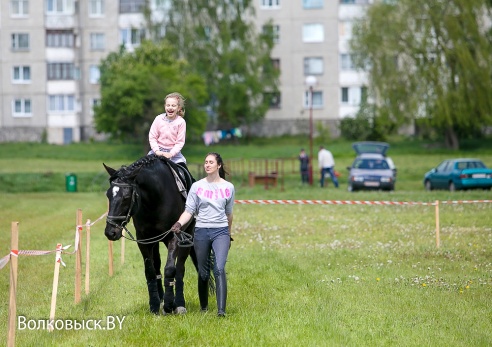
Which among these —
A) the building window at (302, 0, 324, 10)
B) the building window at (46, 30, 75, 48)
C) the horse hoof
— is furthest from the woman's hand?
the building window at (302, 0, 324, 10)

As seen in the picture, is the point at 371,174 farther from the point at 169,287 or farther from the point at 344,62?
the point at 344,62

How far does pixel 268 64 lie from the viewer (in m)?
85.4

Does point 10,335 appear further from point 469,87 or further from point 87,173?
point 469,87

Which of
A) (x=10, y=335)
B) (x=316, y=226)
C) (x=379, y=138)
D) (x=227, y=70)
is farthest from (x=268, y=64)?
(x=10, y=335)

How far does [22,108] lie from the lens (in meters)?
91.4

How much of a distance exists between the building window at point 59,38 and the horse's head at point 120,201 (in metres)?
79.4

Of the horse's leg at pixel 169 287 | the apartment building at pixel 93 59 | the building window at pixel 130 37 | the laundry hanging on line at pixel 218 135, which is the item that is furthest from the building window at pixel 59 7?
the horse's leg at pixel 169 287

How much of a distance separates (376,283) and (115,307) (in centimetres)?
431

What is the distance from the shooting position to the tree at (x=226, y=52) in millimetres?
82812

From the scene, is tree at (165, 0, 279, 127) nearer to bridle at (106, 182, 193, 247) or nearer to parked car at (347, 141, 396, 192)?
parked car at (347, 141, 396, 192)

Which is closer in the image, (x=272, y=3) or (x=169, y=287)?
(x=169, y=287)

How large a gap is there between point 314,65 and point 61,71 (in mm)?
21834

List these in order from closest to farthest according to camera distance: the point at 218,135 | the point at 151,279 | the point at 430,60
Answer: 1. the point at 151,279
2. the point at 430,60
3. the point at 218,135

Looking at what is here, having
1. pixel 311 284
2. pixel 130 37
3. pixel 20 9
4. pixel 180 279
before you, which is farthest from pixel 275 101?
pixel 180 279
